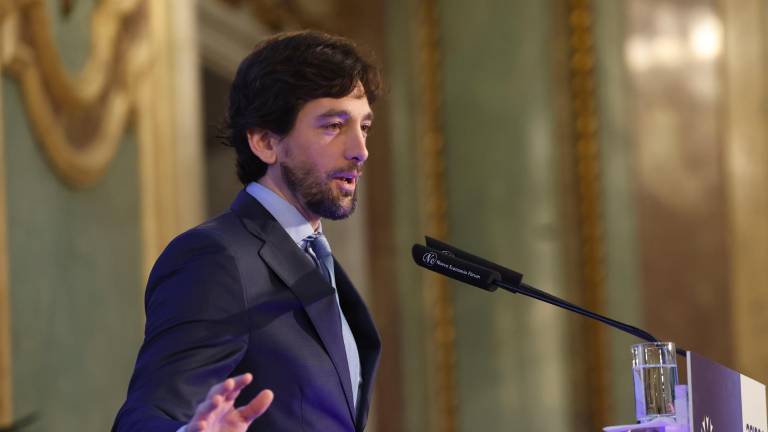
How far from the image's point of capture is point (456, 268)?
184 cm

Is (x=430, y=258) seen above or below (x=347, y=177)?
below

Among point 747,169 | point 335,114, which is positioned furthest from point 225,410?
point 747,169

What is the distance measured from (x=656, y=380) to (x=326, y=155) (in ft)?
2.01

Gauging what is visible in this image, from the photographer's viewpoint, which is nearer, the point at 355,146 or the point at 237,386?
the point at 237,386

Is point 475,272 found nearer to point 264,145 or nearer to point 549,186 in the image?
point 264,145

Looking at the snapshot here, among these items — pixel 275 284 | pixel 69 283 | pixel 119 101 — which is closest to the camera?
pixel 275 284

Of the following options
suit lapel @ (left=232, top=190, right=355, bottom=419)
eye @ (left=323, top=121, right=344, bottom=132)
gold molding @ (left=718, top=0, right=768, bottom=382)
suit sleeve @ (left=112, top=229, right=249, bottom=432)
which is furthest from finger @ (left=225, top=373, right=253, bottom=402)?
gold molding @ (left=718, top=0, right=768, bottom=382)

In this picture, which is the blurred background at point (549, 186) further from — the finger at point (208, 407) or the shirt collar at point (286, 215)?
the finger at point (208, 407)

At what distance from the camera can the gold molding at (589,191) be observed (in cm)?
523

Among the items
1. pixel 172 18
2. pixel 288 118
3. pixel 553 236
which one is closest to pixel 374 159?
pixel 553 236

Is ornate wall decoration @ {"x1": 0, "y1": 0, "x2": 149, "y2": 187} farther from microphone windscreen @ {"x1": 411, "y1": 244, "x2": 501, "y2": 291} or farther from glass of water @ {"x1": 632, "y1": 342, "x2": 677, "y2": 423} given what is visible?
glass of water @ {"x1": 632, "y1": 342, "x2": 677, "y2": 423}

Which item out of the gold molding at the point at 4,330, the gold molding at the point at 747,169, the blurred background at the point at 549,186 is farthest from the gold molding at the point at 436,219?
the gold molding at the point at 4,330

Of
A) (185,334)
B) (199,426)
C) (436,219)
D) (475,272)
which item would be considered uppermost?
(436,219)

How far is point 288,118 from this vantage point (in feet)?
6.35
